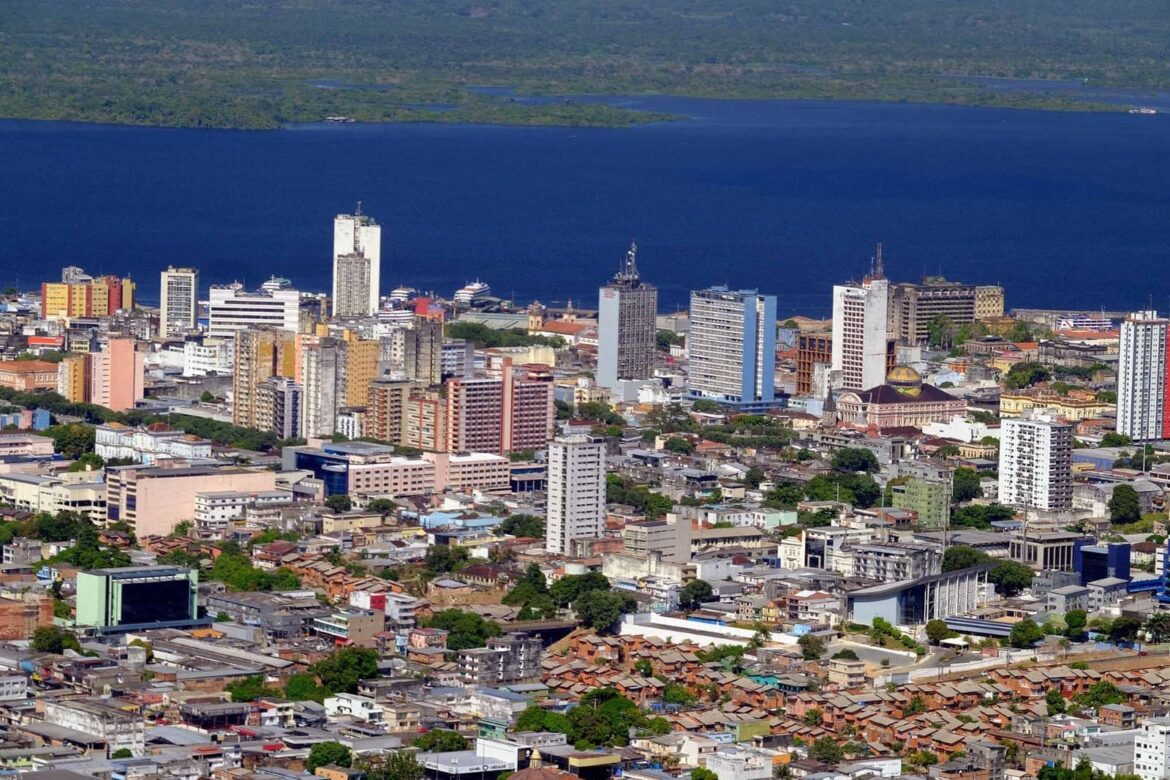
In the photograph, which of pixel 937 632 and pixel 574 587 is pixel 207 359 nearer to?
pixel 574 587

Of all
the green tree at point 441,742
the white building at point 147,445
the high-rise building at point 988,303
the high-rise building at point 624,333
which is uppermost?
the high-rise building at point 988,303

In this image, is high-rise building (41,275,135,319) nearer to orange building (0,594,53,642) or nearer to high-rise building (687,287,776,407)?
high-rise building (687,287,776,407)

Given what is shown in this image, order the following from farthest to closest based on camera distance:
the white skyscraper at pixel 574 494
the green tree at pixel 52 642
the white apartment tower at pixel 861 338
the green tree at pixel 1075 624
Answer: the white apartment tower at pixel 861 338
the white skyscraper at pixel 574 494
the green tree at pixel 1075 624
the green tree at pixel 52 642

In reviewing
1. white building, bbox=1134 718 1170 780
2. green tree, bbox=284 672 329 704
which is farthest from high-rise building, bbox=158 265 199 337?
white building, bbox=1134 718 1170 780

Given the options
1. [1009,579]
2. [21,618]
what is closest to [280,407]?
[1009,579]

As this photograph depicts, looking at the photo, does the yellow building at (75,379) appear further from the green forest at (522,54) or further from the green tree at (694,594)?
the green forest at (522,54)

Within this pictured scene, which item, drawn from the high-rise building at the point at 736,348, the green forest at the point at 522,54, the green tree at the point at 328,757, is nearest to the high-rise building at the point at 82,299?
the high-rise building at the point at 736,348

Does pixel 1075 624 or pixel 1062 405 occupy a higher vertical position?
pixel 1062 405
